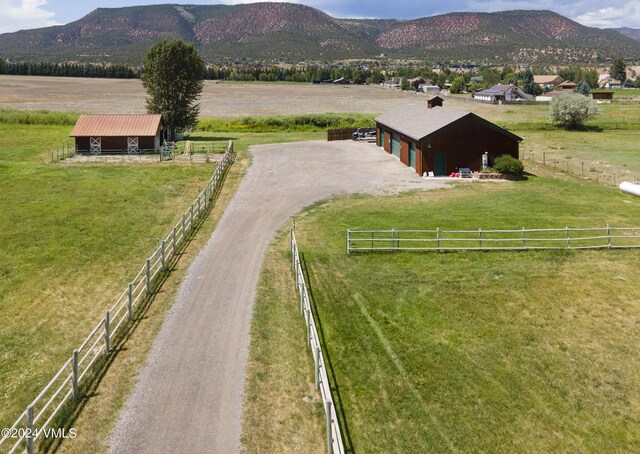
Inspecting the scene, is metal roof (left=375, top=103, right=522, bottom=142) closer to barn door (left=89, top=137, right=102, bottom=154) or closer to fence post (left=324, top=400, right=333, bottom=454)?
barn door (left=89, top=137, right=102, bottom=154)

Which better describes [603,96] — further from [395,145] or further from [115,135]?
[115,135]

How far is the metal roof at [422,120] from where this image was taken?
139 ft

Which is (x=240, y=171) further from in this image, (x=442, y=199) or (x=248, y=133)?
(x=248, y=133)

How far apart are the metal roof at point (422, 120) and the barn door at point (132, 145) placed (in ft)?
80.3

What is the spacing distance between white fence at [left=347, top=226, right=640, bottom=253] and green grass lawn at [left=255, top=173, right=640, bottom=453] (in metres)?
0.66

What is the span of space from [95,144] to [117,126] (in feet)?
8.91

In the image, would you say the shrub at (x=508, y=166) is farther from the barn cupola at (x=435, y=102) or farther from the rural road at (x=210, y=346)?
the barn cupola at (x=435, y=102)

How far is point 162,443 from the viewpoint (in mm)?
11633

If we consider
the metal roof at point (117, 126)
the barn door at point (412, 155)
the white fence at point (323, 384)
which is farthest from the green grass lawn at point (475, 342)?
the metal roof at point (117, 126)

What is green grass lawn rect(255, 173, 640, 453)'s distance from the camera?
1277 centimetres

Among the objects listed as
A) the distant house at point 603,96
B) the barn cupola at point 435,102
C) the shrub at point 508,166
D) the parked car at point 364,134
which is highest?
the distant house at point 603,96

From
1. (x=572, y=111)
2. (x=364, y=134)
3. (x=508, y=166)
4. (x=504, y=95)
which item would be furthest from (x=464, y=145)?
(x=504, y=95)

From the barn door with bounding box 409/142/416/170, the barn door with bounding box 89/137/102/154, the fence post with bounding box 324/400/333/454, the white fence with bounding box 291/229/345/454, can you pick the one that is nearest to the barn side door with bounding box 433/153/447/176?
the barn door with bounding box 409/142/416/170

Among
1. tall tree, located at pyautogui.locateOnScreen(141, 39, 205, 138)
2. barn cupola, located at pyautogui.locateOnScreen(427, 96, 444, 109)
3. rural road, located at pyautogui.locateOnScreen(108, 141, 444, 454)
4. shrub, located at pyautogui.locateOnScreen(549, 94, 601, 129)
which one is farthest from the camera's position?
shrub, located at pyautogui.locateOnScreen(549, 94, 601, 129)
